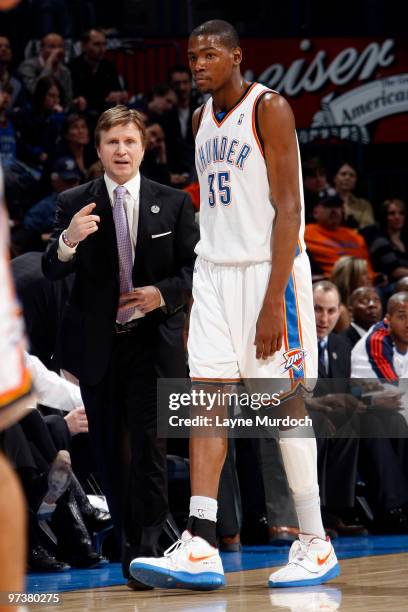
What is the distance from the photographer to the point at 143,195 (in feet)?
16.2

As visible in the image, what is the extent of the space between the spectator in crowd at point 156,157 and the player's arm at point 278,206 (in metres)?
5.60

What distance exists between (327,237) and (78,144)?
2.22m

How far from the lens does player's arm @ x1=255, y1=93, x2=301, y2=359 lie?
175 inches

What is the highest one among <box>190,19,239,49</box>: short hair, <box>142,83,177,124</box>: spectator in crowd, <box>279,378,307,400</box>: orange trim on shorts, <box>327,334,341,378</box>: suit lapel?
<box>142,83,177,124</box>: spectator in crowd

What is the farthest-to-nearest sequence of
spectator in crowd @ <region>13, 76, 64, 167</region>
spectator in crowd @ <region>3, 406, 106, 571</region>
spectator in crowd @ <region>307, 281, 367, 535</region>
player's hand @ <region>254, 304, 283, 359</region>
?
spectator in crowd @ <region>13, 76, 64, 167</region>, spectator in crowd @ <region>307, 281, 367, 535</region>, spectator in crowd @ <region>3, 406, 106, 571</region>, player's hand @ <region>254, 304, 283, 359</region>

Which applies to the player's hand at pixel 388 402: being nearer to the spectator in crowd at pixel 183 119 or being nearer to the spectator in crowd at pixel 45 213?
the spectator in crowd at pixel 45 213

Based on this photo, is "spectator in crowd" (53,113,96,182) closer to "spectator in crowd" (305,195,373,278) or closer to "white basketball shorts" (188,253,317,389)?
"spectator in crowd" (305,195,373,278)

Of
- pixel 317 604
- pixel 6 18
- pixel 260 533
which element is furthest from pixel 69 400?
pixel 6 18

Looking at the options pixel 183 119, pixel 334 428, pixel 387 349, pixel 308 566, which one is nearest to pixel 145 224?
pixel 308 566

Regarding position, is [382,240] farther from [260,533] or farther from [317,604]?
[317,604]

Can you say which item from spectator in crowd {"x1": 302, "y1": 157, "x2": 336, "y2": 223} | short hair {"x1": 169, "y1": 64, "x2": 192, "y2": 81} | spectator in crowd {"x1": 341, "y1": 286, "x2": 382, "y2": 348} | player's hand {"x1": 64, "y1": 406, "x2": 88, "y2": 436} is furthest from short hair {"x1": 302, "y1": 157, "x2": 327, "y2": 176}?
player's hand {"x1": 64, "y1": 406, "x2": 88, "y2": 436}

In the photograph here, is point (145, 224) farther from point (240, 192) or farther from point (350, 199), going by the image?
point (350, 199)

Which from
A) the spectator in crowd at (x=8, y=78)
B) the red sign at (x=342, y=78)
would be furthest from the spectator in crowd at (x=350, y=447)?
the red sign at (x=342, y=78)

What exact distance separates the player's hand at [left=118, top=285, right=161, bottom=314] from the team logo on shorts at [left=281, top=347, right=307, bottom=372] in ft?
1.87
